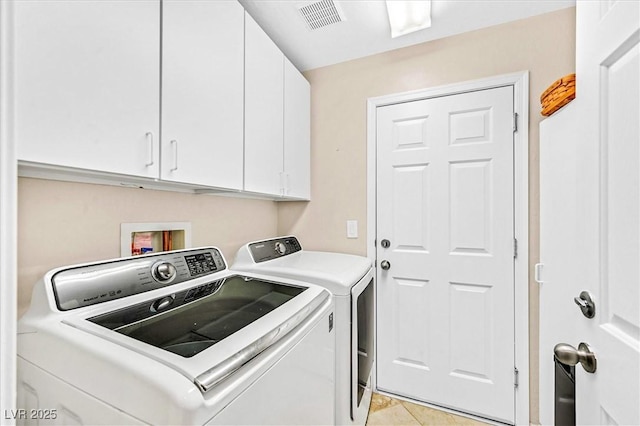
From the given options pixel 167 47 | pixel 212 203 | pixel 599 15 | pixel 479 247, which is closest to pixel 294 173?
pixel 212 203

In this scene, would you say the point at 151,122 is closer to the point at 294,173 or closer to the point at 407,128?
the point at 294,173

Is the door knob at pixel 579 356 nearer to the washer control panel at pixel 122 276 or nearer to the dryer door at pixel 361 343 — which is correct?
the dryer door at pixel 361 343

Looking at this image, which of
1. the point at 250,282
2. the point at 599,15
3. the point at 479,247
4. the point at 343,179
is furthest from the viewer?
the point at 343,179

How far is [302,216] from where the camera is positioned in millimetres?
2270

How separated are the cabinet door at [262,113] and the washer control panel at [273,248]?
34cm

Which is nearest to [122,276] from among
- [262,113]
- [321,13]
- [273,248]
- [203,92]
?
[203,92]

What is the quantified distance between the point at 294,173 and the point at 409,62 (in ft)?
3.75

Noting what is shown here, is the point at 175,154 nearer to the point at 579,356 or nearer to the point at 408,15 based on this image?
the point at 579,356

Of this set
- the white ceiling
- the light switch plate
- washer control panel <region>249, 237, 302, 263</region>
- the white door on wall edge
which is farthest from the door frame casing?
washer control panel <region>249, 237, 302, 263</region>

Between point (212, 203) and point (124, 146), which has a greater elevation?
point (124, 146)

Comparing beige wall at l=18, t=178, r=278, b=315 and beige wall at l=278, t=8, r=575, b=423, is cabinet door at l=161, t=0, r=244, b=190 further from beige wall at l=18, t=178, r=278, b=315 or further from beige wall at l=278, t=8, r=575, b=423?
beige wall at l=278, t=8, r=575, b=423

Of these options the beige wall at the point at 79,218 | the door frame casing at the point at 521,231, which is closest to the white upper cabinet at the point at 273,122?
the beige wall at the point at 79,218

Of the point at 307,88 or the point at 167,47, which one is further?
the point at 307,88

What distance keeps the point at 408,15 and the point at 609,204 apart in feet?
4.93
